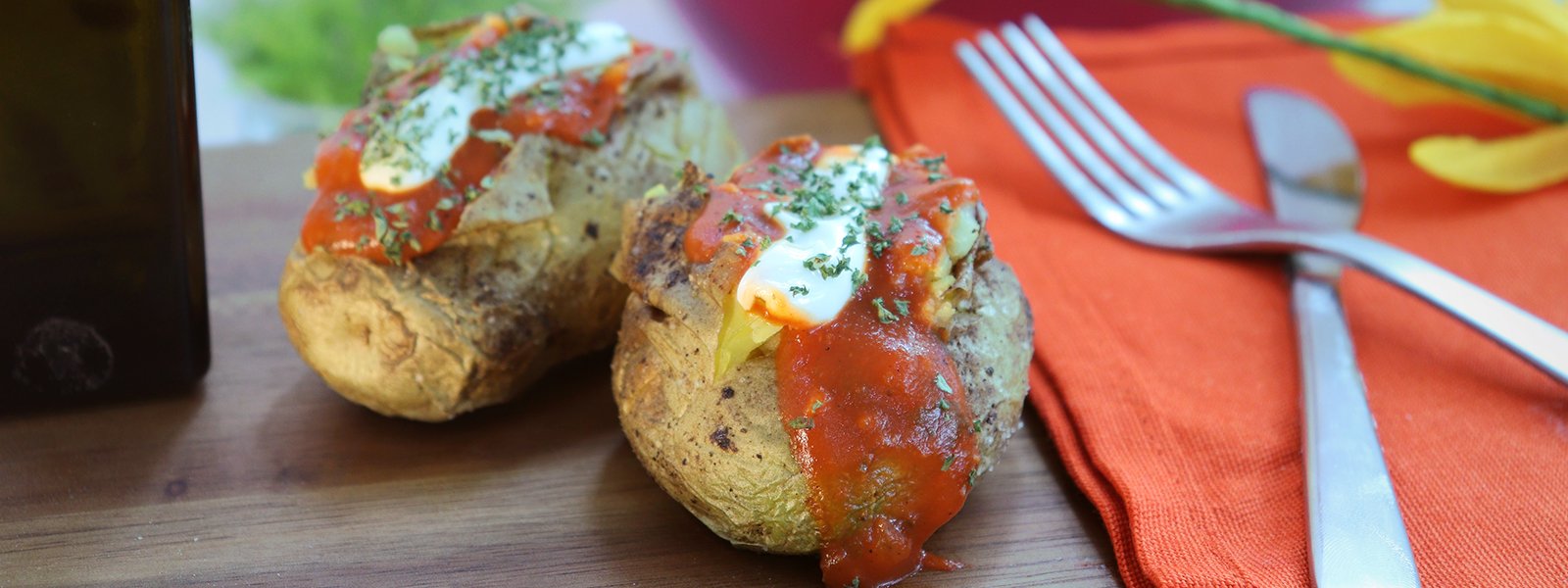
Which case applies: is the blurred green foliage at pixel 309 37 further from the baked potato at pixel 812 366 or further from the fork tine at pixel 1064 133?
the baked potato at pixel 812 366

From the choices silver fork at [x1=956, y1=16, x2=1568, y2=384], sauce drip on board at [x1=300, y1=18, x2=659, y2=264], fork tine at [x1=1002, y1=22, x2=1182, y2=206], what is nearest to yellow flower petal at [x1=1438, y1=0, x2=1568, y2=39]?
silver fork at [x1=956, y1=16, x2=1568, y2=384]

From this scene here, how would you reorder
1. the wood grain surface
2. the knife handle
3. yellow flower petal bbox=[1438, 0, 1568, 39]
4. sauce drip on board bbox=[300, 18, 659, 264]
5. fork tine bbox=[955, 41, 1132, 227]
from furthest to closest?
yellow flower petal bbox=[1438, 0, 1568, 39] → fork tine bbox=[955, 41, 1132, 227] → sauce drip on board bbox=[300, 18, 659, 264] → the wood grain surface → the knife handle

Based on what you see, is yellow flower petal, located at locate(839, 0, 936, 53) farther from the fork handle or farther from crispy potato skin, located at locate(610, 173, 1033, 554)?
crispy potato skin, located at locate(610, 173, 1033, 554)

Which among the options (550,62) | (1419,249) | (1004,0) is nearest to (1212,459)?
(1419,249)

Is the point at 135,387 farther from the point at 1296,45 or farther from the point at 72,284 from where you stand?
the point at 1296,45

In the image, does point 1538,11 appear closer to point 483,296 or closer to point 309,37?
point 483,296

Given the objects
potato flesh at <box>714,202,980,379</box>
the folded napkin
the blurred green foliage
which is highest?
potato flesh at <box>714,202,980,379</box>

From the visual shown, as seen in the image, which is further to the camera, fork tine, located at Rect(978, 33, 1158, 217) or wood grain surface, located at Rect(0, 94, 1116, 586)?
fork tine, located at Rect(978, 33, 1158, 217)

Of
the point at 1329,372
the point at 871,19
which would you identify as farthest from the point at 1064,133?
the point at 1329,372
